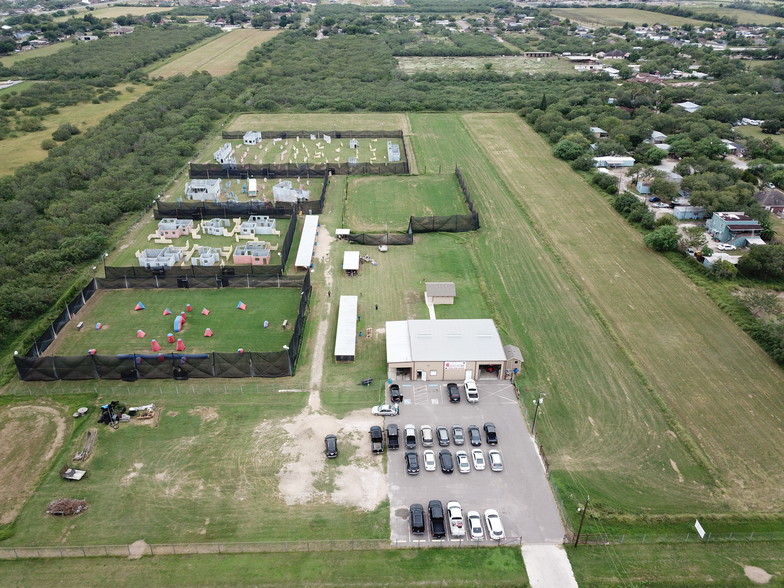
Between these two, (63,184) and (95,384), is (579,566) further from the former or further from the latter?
(63,184)

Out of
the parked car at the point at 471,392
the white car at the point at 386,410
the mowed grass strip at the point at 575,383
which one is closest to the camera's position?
the mowed grass strip at the point at 575,383

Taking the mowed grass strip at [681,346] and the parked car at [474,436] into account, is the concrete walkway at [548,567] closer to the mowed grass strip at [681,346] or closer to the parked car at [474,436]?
the parked car at [474,436]

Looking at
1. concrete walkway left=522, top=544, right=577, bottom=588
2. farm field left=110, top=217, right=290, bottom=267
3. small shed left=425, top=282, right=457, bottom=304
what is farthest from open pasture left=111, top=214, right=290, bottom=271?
concrete walkway left=522, top=544, right=577, bottom=588

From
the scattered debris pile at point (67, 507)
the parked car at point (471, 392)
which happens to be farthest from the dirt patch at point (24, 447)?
the parked car at point (471, 392)

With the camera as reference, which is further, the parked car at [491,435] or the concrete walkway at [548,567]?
the parked car at [491,435]

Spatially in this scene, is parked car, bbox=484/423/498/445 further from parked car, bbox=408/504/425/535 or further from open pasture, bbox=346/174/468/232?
open pasture, bbox=346/174/468/232

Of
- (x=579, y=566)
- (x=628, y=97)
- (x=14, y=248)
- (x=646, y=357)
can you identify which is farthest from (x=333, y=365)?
(x=628, y=97)
